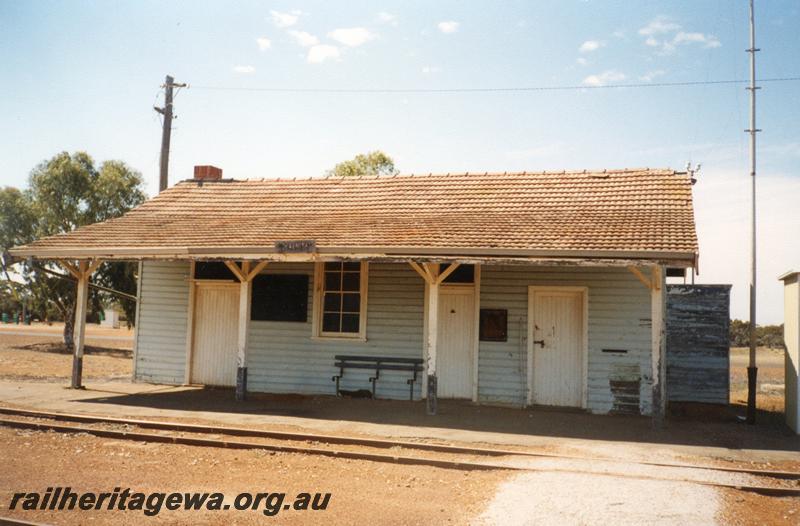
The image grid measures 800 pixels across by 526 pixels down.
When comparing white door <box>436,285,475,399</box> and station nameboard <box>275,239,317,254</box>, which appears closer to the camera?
station nameboard <box>275,239,317,254</box>

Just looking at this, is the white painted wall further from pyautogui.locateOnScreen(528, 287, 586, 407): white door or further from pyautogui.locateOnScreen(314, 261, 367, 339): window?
pyautogui.locateOnScreen(314, 261, 367, 339): window

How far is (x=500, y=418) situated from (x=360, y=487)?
13.9ft

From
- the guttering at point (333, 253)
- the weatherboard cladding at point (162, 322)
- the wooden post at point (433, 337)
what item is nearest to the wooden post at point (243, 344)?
the guttering at point (333, 253)

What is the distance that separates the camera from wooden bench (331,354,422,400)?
12.0m

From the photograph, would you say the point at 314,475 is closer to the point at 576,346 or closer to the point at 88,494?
the point at 88,494

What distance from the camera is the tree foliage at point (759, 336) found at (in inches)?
1346

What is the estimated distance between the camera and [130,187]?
2675 centimetres

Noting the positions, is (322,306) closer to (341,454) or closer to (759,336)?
(341,454)

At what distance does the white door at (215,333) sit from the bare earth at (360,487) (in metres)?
4.77

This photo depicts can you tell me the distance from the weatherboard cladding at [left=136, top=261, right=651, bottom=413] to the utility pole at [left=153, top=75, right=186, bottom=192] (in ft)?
16.3

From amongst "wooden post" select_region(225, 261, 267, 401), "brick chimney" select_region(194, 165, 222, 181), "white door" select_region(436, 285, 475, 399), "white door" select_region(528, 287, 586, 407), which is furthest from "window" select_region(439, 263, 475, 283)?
"brick chimney" select_region(194, 165, 222, 181)

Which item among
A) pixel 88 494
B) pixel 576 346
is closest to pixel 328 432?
pixel 88 494

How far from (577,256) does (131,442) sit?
6689 mm

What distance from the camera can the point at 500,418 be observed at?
403 inches
